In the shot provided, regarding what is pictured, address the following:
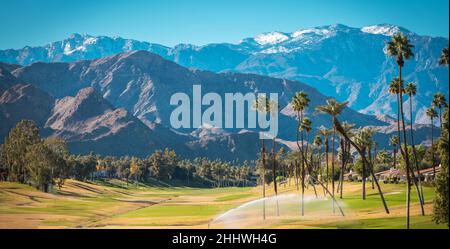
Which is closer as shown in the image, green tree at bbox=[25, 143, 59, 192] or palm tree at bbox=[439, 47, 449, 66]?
palm tree at bbox=[439, 47, 449, 66]

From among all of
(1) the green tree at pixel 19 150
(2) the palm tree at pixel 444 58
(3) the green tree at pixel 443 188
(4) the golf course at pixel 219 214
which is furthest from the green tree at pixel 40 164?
(3) the green tree at pixel 443 188

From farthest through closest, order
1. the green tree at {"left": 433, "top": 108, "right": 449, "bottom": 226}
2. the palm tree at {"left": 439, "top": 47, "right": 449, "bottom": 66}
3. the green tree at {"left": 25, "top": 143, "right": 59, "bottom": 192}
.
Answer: the green tree at {"left": 25, "top": 143, "right": 59, "bottom": 192}
the palm tree at {"left": 439, "top": 47, "right": 449, "bottom": 66}
the green tree at {"left": 433, "top": 108, "right": 449, "bottom": 226}

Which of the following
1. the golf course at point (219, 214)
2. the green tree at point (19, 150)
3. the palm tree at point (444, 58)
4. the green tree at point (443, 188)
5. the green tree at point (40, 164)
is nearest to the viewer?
the green tree at point (443, 188)

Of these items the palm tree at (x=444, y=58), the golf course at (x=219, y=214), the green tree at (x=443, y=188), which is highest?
the palm tree at (x=444, y=58)

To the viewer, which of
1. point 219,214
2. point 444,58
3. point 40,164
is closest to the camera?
point 444,58

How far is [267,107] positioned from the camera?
4286 inches

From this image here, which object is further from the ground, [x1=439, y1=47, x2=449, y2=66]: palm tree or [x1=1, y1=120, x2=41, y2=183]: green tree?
[x1=439, y1=47, x2=449, y2=66]: palm tree

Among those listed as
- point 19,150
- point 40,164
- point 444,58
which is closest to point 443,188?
point 444,58

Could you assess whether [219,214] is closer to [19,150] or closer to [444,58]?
[444,58]

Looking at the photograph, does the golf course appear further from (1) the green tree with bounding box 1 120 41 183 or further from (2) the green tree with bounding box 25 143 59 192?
(1) the green tree with bounding box 1 120 41 183

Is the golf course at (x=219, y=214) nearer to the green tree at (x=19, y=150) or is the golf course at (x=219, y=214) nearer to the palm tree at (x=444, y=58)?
the green tree at (x=19, y=150)

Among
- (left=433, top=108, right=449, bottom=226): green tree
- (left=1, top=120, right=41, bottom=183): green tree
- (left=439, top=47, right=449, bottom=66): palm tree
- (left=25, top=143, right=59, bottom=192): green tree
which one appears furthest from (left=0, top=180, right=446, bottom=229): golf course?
(left=439, top=47, right=449, bottom=66): palm tree
